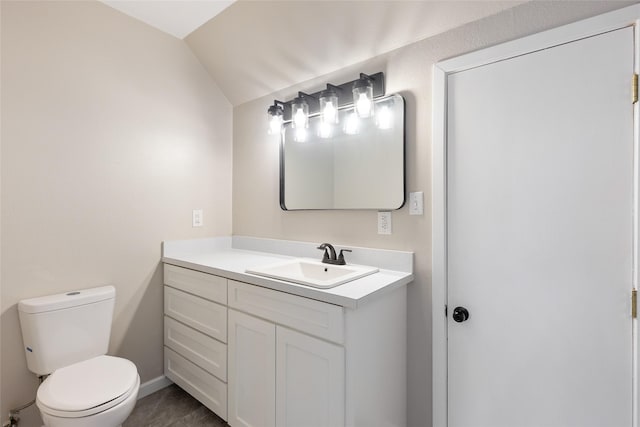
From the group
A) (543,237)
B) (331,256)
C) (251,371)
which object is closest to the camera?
(543,237)

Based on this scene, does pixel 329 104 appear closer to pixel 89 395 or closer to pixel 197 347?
pixel 197 347

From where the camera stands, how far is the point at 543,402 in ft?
4.23

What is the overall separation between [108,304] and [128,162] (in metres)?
0.87

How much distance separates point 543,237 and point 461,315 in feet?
1.59

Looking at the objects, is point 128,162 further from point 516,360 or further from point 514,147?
point 516,360

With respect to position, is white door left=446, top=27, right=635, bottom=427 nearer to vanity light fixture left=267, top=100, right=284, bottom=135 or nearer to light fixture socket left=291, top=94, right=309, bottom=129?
light fixture socket left=291, top=94, right=309, bottom=129

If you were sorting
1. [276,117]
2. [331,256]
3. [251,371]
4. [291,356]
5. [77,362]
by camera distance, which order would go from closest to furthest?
[291,356]
[251,371]
[77,362]
[331,256]
[276,117]

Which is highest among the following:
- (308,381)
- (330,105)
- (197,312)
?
(330,105)

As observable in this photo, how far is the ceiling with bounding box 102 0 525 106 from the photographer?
150cm

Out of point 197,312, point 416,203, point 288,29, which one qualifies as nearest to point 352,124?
point 416,203

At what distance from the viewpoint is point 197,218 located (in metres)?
2.36

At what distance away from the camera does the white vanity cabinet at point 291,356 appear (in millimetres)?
1248

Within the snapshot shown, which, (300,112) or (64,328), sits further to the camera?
(300,112)

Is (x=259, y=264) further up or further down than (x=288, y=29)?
further down
